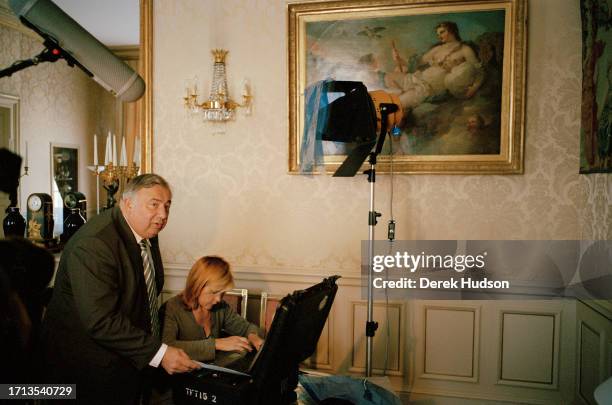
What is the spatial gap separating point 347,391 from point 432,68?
1.77 metres

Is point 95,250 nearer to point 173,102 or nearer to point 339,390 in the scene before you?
point 339,390

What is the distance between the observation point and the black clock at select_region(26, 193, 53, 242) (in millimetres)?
3105

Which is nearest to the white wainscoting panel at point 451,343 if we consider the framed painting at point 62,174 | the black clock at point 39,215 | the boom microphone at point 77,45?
the boom microphone at point 77,45

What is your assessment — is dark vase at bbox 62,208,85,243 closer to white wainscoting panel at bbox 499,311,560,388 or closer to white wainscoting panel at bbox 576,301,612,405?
white wainscoting panel at bbox 499,311,560,388

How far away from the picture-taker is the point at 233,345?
2.00 m

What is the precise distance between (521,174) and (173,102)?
2113mm

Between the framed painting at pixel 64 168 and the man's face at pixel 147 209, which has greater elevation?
the framed painting at pixel 64 168

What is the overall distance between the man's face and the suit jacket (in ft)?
0.12

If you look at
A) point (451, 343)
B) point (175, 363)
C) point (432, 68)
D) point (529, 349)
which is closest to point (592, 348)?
point (529, 349)

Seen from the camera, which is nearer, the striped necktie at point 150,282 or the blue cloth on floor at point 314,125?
the striped necktie at point 150,282

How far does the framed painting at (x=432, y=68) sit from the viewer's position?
8.91ft

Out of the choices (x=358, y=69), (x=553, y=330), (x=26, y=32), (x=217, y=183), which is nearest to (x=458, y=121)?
(x=358, y=69)

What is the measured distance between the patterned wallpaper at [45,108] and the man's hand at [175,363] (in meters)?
3.43

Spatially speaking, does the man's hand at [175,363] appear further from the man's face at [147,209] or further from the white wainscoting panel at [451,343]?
the white wainscoting panel at [451,343]
